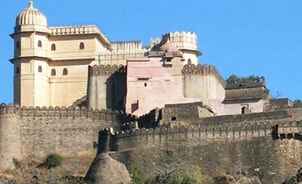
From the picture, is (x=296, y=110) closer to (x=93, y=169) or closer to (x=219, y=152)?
(x=219, y=152)

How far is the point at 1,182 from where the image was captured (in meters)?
84.2

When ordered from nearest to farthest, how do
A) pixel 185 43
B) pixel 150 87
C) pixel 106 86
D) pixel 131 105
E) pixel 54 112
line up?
pixel 54 112
pixel 131 105
pixel 150 87
pixel 106 86
pixel 185 43

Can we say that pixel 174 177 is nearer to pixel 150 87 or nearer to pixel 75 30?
pixel 150 87

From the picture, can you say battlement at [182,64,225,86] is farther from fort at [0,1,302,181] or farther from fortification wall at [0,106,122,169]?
fortification wall at [0,106,122,169]

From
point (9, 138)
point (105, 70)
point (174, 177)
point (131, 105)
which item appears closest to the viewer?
point (174, 177)

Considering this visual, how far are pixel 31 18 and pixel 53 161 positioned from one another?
13601 mm

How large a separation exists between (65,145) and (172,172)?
994 cm

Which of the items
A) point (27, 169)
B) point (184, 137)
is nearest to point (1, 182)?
point (27, 169)

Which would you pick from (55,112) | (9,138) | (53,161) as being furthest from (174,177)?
(9,138)

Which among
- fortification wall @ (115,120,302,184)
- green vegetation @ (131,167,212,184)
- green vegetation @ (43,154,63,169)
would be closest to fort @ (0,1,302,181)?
fortification wall @ (115,120,302,184)

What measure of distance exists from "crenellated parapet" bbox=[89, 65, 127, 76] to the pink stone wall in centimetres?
93

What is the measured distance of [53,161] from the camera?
88.8 m

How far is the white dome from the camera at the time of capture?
98.9 m

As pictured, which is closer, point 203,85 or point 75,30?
point 203,85
